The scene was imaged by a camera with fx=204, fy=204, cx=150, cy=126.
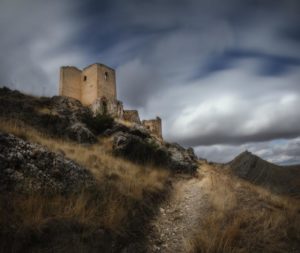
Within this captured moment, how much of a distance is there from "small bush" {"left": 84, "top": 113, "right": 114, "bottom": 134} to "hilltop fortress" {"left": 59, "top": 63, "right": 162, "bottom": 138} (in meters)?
8.03

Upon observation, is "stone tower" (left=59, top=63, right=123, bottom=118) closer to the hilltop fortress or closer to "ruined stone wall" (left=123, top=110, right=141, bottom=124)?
the hilltop fortress

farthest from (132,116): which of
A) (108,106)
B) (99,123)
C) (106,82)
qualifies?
(99,123)

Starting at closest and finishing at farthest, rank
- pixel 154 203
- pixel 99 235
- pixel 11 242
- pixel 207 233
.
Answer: pixel 11 242
pixel 99 235
pixel 207 233
pixel 154 203

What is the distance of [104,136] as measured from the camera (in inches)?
555

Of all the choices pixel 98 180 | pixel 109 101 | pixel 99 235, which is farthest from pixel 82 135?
pixel 109 101

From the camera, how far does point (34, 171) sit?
3.84 metres

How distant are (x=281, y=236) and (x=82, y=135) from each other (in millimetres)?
10482

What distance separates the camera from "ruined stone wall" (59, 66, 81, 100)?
24828 mm

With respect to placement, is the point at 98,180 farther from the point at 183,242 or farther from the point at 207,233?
the point at 207,233

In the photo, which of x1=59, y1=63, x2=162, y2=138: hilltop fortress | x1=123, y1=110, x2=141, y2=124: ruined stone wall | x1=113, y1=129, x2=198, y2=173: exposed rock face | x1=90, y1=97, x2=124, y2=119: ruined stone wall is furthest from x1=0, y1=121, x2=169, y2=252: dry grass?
x1=123, y1=110, x2=141, y2=124: ruined stone wall

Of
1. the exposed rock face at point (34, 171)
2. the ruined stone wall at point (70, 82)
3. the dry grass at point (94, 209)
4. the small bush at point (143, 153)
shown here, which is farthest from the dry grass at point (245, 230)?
the ruined stone wall at point (70, 82)

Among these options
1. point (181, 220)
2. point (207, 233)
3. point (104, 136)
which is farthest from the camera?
point (104, 136)

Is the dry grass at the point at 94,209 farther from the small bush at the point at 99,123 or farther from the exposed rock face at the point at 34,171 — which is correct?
the small bush at the point at 99,123

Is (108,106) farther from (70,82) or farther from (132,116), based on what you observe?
(70,82)
